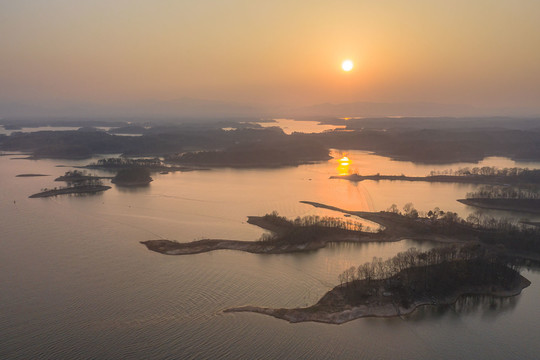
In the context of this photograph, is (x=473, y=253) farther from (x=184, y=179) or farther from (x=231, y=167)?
(x=231, y=167)

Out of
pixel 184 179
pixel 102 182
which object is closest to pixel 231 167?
pixel 184 179

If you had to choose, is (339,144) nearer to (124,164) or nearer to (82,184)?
(124,164)

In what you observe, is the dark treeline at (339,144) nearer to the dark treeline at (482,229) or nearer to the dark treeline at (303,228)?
the dark treeline at (303,228)

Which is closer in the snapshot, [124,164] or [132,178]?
[132,178]

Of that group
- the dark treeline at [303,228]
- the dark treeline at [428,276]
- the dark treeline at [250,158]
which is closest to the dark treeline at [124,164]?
the dark treeline at [250,158]

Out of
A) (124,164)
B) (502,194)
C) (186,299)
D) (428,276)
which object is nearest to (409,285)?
(428,276)

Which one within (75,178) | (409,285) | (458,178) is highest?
(458,178)

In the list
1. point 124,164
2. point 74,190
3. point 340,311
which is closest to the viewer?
point 340,311
